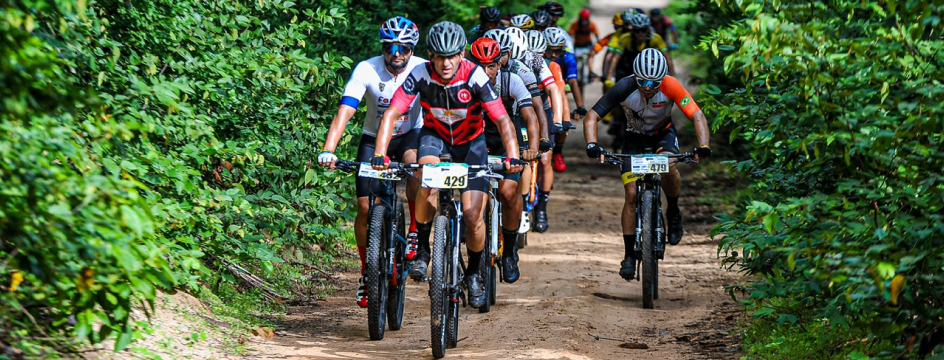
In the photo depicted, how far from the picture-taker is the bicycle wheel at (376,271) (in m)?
7.68

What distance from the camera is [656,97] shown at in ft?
31.8

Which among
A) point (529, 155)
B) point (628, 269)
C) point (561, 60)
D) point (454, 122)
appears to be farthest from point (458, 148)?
point (561, 60)

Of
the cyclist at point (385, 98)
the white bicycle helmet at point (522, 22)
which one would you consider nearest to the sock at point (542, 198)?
the white bicycle helmet at point (522, 22)

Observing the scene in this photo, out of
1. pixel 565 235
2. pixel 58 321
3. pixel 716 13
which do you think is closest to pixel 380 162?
pixel 58 321

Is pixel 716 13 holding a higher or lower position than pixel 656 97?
higher

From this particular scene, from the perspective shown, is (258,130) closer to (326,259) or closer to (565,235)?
(326,259)

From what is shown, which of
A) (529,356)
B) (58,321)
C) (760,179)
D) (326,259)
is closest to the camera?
(58,321)

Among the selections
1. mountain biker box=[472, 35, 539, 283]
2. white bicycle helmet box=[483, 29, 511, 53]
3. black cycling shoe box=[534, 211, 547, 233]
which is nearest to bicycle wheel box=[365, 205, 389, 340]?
mountain biker box=[472, 35, 539, 283]

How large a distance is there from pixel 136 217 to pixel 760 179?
5150mm

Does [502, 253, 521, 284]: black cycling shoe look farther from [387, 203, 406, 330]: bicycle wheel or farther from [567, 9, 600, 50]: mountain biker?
[567, 9, 600, 50]: mountain biker

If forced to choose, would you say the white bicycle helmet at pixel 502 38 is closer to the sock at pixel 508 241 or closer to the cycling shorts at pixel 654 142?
the cycling shorts at pixel 654 142

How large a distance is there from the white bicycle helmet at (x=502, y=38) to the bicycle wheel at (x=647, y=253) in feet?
6.93

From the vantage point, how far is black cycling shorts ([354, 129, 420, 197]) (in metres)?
8.31

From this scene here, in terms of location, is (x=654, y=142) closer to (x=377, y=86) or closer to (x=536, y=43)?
(x=536, y=43)
